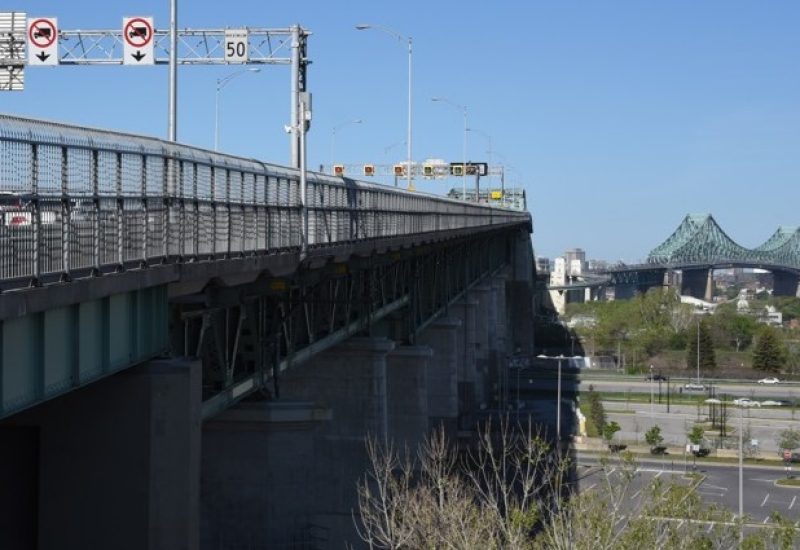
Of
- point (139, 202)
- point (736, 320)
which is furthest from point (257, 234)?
point (736, 320)

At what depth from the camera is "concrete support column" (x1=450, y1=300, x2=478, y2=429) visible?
5928 cm

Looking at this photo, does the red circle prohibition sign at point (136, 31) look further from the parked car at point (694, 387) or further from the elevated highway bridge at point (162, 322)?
the parked car at point (694, 387)

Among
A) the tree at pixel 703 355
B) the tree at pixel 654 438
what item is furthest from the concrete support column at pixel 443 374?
the tree at pixel 703 355

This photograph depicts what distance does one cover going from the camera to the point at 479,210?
5681 cm

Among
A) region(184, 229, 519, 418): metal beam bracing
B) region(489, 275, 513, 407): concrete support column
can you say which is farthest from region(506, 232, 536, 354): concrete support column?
region(184, 229, 519, 418): metal beam bracing

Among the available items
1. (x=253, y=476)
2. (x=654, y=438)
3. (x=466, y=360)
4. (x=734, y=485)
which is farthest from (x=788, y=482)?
(x=253, y=476)

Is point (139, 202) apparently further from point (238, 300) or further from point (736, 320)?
point (736, 320)

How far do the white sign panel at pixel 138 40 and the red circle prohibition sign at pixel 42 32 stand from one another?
1432 millimetres

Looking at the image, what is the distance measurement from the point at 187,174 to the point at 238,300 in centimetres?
285

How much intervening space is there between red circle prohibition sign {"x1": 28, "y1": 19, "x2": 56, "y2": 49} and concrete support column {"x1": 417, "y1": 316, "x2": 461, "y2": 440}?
86.8 feet

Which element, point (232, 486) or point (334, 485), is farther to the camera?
point (334, 485)

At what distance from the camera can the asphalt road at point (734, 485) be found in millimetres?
44125

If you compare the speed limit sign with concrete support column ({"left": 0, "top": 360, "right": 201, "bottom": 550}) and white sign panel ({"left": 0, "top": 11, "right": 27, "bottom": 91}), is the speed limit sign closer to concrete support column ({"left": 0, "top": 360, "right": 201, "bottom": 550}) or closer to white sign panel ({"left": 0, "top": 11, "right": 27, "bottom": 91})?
white sign panel ({"left": 0, "top": 11, "right": 27, "bottom": 91})

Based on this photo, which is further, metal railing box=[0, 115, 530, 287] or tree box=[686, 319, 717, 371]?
tree box=[686, 319, 717, 371]
